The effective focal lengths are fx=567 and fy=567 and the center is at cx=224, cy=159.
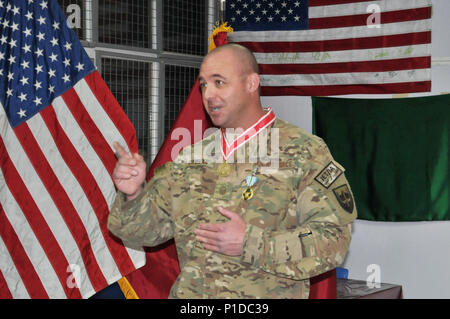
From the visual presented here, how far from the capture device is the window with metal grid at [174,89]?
3.99 meters

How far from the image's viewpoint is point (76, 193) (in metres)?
2.87

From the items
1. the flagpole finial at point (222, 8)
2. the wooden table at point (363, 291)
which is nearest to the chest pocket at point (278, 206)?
the wooden table at point (363, 291)

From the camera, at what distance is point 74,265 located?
9.33 feet

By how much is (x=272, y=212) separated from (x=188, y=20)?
2816 millimetres

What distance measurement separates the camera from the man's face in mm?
1556

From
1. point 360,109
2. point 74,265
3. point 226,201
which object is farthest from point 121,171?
point 360,109

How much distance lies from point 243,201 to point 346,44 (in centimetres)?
255

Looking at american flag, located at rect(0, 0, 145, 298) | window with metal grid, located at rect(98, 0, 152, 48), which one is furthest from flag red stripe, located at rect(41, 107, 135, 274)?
window with metal grid, located at rect(98, 0, 152, 48)

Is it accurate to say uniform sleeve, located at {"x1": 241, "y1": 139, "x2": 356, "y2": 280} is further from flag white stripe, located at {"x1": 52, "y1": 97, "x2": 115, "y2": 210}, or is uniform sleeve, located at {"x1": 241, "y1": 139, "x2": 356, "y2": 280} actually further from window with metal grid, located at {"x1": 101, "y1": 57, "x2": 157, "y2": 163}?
window with metal grid, located at {"x1": 101, "y1": 57, "x2": 157, "y2": 163}

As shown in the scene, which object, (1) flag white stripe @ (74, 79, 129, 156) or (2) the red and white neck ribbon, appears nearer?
(2) the red and white neck ribbon

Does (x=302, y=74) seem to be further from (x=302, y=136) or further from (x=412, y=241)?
(x=302, y=136)

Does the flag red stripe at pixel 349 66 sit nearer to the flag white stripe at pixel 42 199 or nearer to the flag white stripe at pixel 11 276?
the flag white stripe at pixel 42 199

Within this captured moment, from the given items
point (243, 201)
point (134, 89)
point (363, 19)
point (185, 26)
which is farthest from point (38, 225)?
point (363, 19)

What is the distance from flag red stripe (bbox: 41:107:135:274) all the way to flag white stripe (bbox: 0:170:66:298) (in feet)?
1.01
